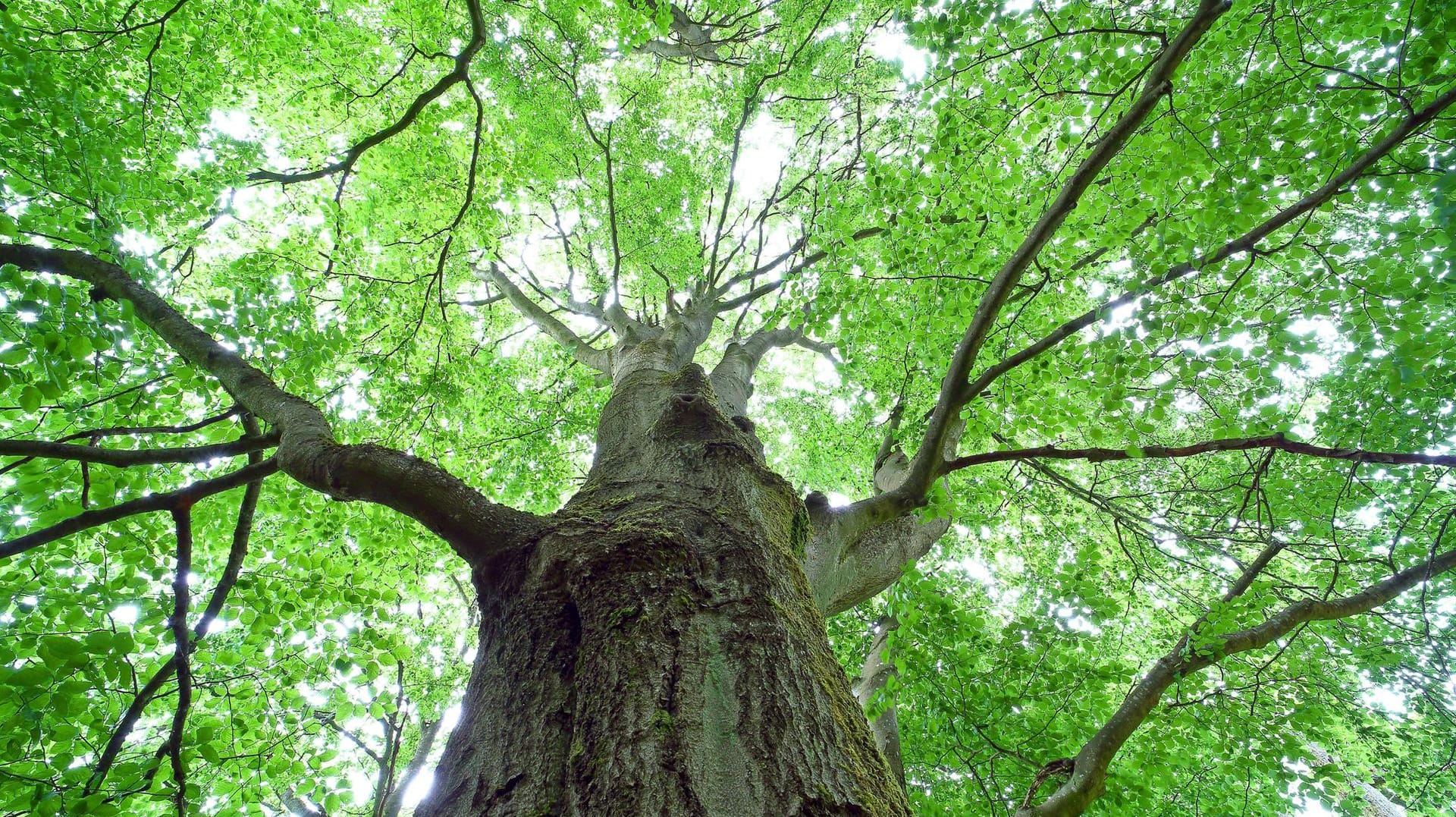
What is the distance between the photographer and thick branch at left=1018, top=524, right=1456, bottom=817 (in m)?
2.96

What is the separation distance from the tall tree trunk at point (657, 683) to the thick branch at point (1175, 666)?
209cm

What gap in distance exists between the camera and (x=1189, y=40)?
2.16 m

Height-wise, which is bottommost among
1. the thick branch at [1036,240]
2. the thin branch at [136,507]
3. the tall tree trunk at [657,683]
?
the tall tree trunk at [657,683]

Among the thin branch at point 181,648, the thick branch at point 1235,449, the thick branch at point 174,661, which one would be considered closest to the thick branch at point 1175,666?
the thick branch at point 1235,449

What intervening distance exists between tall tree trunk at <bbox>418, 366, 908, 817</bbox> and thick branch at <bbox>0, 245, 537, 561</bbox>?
0.16 meters

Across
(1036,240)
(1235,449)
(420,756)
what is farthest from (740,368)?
(420,756)

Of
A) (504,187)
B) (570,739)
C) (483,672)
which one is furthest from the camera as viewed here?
(504,187)

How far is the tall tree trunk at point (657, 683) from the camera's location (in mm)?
1268

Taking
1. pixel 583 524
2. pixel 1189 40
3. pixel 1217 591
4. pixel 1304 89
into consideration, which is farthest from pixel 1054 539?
pixel 583 524

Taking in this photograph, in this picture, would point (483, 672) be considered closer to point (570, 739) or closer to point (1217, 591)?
point (570, 739)

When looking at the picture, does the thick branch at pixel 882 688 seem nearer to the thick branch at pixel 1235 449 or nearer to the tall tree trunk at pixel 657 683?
the thick branch at pixel 1235 449

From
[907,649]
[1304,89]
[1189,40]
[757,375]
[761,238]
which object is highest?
[757,375]

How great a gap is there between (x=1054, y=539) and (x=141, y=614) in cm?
762

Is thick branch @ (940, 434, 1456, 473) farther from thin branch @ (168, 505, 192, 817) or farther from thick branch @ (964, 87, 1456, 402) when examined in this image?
thin branch @ (168, 505, 192, 817)
